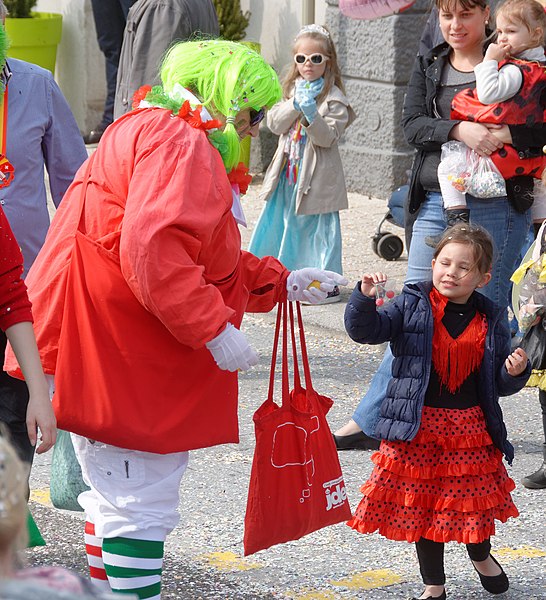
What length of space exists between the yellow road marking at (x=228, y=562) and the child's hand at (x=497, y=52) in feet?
7.17

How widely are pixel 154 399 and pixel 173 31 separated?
3272 millimetres

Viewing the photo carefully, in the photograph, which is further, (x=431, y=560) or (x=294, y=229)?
(x=294, y=229)

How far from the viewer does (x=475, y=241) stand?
3.94 m

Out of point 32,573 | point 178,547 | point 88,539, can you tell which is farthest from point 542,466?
point 32,573

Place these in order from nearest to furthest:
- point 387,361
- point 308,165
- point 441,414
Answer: point 441,414 → point 387,361 → point 308,165

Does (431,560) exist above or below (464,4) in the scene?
below

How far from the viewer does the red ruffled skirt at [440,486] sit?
12.5 feet

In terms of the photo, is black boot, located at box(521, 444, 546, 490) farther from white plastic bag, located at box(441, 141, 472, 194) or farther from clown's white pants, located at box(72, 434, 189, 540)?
clown's white pants, located at box(72, 434, 189, 540)

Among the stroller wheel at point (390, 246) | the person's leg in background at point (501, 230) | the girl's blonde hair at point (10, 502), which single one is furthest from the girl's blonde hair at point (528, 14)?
the girl's blonde hair at point (10, 502)

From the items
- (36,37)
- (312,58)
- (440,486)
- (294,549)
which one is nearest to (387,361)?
(294,549)

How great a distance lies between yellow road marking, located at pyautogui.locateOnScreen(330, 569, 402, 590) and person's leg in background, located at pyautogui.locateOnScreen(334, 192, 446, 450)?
105cm

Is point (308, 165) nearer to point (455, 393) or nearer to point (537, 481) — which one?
point (537, 481)

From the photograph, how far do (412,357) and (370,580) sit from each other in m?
0.75

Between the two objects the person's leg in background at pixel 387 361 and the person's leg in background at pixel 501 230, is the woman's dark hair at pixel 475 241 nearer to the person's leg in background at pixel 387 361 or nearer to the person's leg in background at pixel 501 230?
the person's leg in background at pixel 387 361
